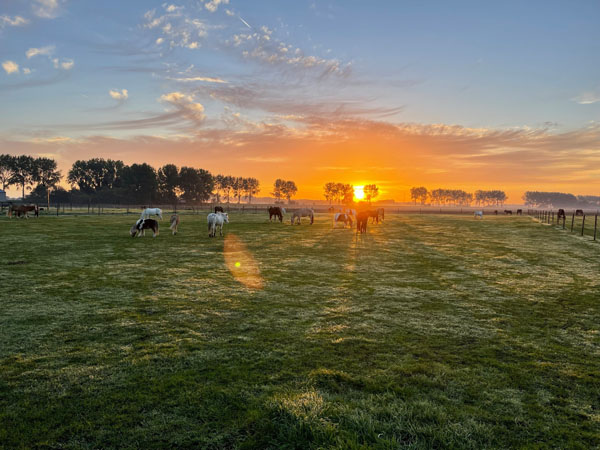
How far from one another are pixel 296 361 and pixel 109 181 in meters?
140

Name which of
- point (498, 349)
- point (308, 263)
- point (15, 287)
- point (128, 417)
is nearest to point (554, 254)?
point (308, 263)

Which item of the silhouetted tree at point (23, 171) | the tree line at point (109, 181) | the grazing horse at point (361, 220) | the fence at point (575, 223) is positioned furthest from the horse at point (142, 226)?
the silhouetted tree at point (23, 171)

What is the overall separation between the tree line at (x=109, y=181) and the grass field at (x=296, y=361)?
10901 cm

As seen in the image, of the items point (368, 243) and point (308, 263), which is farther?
point (368, 243)

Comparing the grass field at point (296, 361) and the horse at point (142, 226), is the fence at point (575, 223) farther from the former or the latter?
the horse at point (142, 226)

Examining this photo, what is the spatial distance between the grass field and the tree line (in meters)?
109

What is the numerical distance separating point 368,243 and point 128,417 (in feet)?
58.0

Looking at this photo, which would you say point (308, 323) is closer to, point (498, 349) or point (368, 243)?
point (498, 349)

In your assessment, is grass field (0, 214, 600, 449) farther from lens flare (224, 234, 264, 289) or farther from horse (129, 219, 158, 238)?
horse (129, 219, 158, 238)

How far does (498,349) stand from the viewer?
5.32 metres

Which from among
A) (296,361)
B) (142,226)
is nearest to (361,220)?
(142,226)

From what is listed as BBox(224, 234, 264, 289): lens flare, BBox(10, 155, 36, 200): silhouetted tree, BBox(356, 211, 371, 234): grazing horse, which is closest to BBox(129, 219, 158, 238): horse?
BBox(224, 234, 264, 289): lens flare

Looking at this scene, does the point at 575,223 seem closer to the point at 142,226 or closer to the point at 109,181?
the point at 142,226

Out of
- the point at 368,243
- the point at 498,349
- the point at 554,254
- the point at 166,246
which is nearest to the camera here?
the point at 498,349
